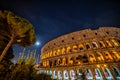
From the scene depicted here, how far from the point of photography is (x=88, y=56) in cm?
2402

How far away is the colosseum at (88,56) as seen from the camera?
2156cm

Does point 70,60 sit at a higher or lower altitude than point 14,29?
lower

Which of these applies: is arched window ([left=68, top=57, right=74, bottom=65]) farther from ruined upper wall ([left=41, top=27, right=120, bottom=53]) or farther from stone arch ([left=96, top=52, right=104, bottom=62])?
stone arch ([left=96, top=52, right=104, bottom=62])

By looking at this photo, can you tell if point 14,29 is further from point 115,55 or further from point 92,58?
point 115,55

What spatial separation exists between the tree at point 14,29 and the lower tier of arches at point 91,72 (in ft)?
42.2

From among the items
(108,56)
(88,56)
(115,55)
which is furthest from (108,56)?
(88,56)

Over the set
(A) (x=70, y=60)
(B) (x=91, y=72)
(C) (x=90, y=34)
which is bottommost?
(B) (x=91, y=72)

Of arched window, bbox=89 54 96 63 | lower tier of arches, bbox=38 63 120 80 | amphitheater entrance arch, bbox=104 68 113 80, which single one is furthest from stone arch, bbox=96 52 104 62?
amphitheater entrance arch, bbox=104 68 113 80

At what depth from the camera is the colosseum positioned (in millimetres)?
21562

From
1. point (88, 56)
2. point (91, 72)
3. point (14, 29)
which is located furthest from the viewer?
point (88, 56)

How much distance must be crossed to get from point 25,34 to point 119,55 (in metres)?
21.8

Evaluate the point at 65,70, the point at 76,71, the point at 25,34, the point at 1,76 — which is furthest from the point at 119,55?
the point at 1,76

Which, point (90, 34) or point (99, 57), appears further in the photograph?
point (90, 34)

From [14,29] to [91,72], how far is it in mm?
19160
